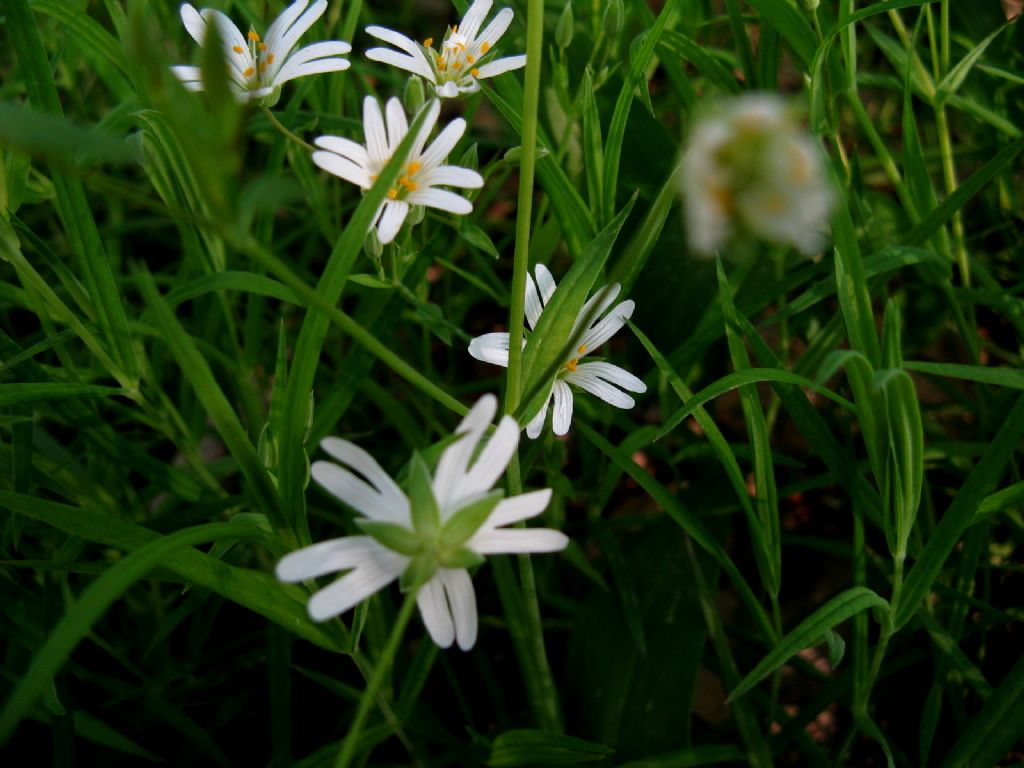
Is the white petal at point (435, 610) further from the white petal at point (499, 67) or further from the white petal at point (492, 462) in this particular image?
the white petal at point (499, 67)

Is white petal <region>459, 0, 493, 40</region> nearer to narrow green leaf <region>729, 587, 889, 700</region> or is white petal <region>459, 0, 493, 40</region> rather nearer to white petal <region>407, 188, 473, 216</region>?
white petal <region>407, 188, 473, 216</region>

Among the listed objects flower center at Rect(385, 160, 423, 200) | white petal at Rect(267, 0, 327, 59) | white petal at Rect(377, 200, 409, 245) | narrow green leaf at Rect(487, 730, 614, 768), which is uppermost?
white petal at Rect(267, 0, 327, 59)

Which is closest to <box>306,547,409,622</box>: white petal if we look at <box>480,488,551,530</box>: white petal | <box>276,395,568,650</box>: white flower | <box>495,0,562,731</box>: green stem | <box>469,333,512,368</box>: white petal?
<box>276,395,568,650</box>: white flower

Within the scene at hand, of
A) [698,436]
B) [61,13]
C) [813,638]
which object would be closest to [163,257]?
[61,13]

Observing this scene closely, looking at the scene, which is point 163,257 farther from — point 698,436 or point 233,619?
point 698,436

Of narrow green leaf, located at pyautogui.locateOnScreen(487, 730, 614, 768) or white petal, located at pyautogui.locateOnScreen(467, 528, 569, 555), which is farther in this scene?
narrow green leaf, located at pyautogui.locateOnScreen(487, 730, 614, 768)

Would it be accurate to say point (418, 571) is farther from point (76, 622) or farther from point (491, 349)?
point (491, 349)
